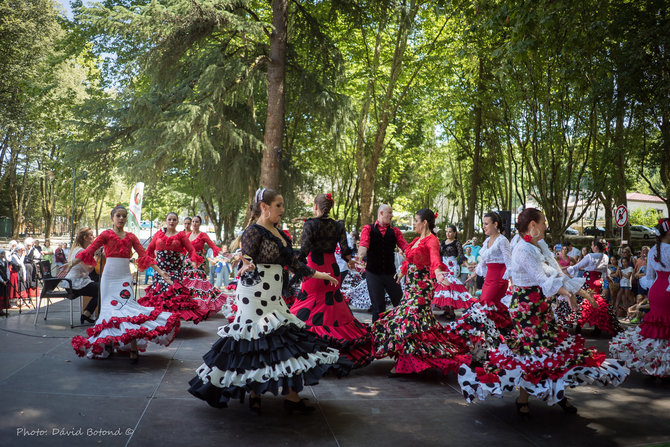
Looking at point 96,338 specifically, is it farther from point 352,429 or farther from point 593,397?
point 593,397

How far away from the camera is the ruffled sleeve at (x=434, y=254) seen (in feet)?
20.5

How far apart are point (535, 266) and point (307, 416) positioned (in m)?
2.52

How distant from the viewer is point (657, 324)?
6.53m

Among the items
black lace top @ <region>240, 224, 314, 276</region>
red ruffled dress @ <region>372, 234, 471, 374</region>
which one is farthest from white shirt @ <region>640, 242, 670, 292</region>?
black lace top @ <region>240, 224, 314, 276</region>

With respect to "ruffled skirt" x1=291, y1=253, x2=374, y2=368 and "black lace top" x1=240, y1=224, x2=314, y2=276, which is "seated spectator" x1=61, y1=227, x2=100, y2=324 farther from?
"black lace top" x1=240, y1=224, x2=314, y2=276

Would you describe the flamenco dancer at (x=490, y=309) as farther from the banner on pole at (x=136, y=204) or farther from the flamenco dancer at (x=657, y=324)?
the banner on pole at (x=136, y=204)

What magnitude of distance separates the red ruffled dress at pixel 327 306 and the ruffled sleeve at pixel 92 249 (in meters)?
2.68

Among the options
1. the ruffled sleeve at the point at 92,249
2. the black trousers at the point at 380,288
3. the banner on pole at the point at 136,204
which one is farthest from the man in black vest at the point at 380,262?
the banner on pole at the point at 136,204

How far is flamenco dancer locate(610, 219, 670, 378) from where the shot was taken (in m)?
6.43

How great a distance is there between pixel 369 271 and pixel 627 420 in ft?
11.6

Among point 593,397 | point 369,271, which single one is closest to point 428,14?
point 369,271

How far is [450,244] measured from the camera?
1278cm

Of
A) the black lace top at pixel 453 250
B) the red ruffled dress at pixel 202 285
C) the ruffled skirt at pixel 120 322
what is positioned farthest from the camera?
the black lace top at pixel 453 250

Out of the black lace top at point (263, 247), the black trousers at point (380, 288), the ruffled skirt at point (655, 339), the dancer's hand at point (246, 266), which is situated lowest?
the ruffled skirt at point (655, 339)
